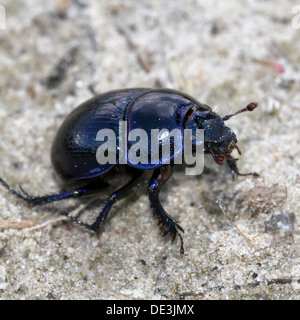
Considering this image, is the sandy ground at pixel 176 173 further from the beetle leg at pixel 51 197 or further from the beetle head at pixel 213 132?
the beetle head at pixel 213 132

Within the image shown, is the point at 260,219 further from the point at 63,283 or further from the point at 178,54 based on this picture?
the point at 178,54

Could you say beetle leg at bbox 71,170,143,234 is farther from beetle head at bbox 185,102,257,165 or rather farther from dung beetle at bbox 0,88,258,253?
beetle head at bbox 185,102,257,165

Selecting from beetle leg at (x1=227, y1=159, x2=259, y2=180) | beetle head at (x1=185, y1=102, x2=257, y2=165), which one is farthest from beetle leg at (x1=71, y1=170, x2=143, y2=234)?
beetle leg at (x1=227, y1=159, x2=259, y2=180)

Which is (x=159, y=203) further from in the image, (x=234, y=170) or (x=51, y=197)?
(x=51, y=197)

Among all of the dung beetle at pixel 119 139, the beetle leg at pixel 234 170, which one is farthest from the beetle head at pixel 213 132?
the beetle leg at pixel 234 170

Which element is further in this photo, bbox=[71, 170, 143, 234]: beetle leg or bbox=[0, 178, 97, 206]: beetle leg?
bbox=[0, 178, 97, 206]: beetle leg

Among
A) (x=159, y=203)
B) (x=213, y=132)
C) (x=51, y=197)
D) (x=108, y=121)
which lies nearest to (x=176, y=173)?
(x=159, y=203)

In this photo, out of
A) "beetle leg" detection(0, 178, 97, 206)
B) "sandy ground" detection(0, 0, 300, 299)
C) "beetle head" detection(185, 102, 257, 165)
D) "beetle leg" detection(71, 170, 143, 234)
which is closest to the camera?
"sandy ground" detection(0, 0, 300, 299)
